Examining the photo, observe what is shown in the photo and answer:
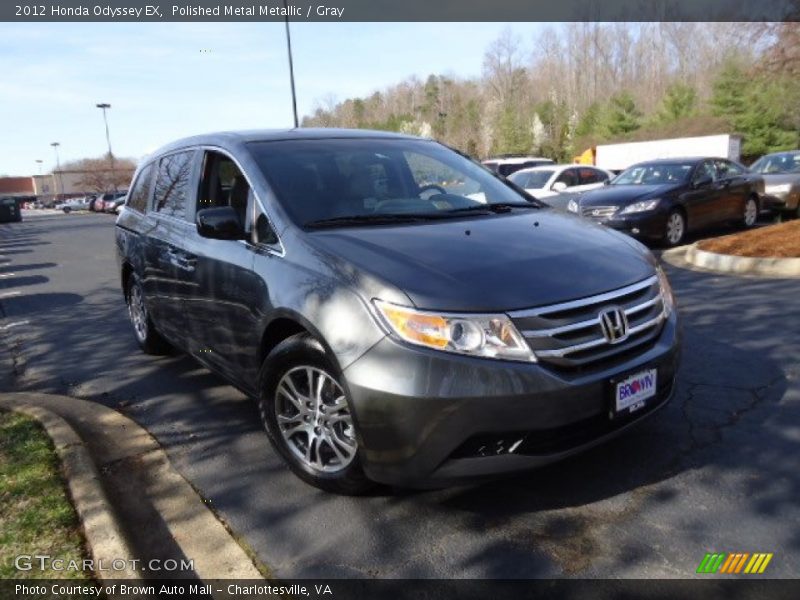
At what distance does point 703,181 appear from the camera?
1162 centimetres

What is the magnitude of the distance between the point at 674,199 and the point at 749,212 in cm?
270

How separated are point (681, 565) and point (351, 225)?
2.15 meters

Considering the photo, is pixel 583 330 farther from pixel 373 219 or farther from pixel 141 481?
pixel 141 481

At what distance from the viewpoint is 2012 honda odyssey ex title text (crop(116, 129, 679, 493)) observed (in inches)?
106

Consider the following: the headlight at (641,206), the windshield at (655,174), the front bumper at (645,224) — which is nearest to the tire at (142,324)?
the front bumper at (645,224)

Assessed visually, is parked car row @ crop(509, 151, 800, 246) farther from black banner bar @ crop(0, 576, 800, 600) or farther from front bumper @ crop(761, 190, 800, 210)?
black banner bar @ crop(0, 576, 800, 600)

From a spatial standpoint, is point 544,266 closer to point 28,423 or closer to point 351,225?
point 351,225

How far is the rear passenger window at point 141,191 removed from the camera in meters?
5.53

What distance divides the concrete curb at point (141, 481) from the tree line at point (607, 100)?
135ft

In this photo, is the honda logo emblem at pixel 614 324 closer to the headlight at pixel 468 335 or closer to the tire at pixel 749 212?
the headlight at pixel 468 335

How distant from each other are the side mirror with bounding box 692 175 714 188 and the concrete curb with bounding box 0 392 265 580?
403 inches

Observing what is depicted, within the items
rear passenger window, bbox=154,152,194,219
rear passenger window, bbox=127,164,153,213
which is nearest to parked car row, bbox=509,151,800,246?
rear passenger window, bbox=127,164,153,213

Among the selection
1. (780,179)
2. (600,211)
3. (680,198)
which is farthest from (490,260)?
(780,179)

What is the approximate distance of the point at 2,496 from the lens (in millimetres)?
3305
